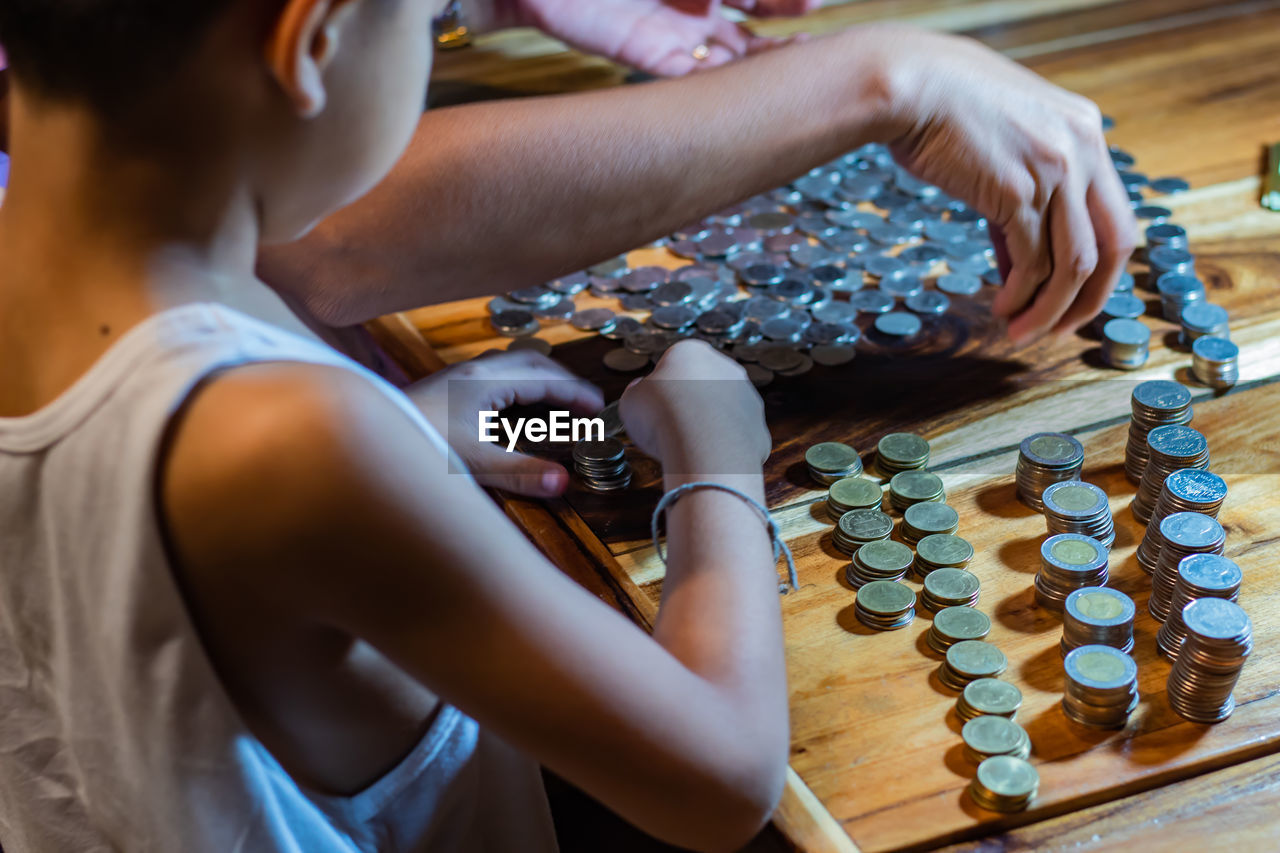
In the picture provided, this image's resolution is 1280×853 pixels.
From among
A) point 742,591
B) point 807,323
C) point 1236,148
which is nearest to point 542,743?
point 742,591

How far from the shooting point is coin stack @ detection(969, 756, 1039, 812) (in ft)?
2.08

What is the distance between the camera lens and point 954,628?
75 cm

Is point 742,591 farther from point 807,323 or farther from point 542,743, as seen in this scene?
point 807,323

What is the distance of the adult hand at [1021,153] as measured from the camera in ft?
3.19

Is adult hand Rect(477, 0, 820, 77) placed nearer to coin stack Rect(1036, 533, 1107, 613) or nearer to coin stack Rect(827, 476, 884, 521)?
coin stack Rect(827, 476, 884, 521)

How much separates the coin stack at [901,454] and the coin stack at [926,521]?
2.2 inches

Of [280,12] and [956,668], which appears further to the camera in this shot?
[956,668]

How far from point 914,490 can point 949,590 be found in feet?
0.39

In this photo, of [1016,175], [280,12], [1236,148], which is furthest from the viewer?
[1236,148]

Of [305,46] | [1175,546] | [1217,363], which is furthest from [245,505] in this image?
[1217,363]

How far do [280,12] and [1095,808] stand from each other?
0.59 m

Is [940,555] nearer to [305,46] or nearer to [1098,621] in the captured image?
[1098,621]

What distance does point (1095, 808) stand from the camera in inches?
25.4

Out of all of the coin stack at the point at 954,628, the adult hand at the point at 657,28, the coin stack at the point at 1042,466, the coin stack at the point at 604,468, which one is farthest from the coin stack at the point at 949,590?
the adult hand at the point at 657,28
